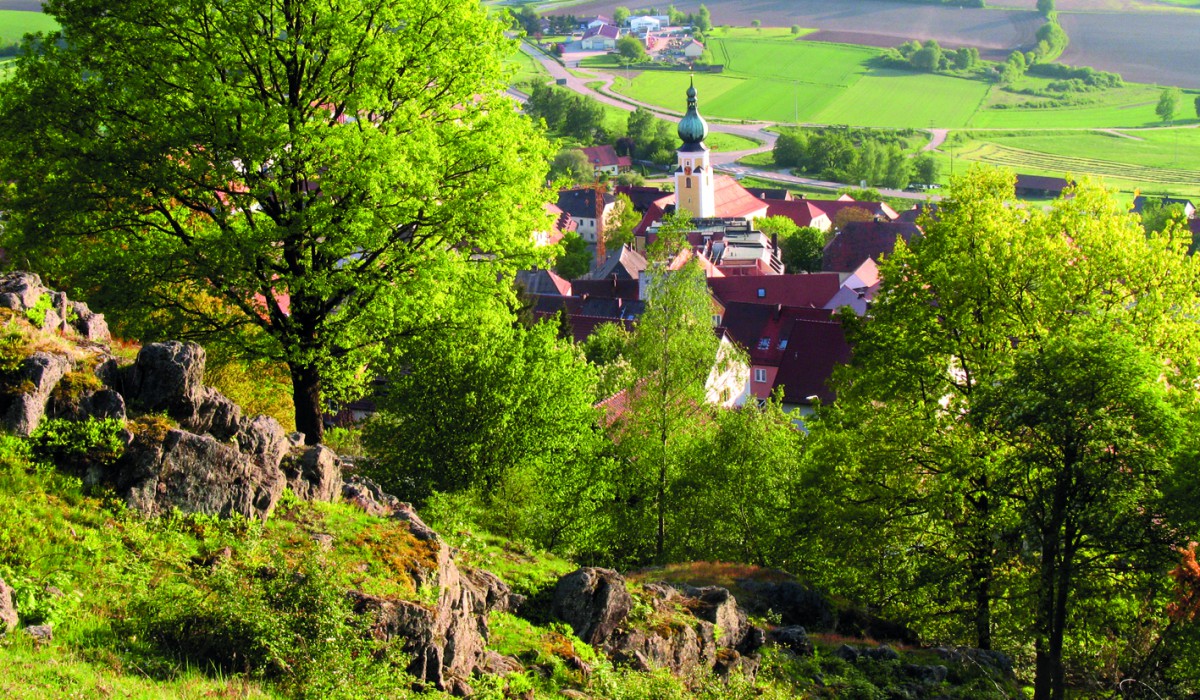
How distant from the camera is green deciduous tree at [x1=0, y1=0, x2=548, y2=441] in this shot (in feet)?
60.6

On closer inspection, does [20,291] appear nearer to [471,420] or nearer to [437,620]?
[437,620]

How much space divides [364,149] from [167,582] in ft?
27.6

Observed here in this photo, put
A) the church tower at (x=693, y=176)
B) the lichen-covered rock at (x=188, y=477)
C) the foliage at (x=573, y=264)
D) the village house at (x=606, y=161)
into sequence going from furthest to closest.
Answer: the village house at (x=606, y=161) < the church tower at (x=693, y=176) < the foliage at (x=573, y=264) < the lichen-covered rock at (x=188, y=477)

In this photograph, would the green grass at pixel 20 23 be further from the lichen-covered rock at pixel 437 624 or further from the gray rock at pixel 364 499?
the lichen-covered rock at pixel 437 624

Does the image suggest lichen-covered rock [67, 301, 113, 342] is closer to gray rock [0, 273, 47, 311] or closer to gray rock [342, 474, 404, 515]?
gray rock [0, 273, 47, 311]

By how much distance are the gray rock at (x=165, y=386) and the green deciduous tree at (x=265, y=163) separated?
4.38m

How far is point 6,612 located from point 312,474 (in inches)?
195

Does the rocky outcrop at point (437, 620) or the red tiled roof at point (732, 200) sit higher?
the rocky outcrop at point (437, 620)

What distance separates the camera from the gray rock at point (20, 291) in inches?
583

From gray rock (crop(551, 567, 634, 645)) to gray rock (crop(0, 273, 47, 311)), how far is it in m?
7.99

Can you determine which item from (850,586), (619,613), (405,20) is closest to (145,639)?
(619,613)

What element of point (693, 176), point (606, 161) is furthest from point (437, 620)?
point (606, 161)

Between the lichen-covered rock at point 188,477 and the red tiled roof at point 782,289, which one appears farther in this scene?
the red tiled roof at point 782,289

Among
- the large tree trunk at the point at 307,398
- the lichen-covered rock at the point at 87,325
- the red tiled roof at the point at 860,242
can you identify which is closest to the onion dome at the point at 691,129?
the red tiled roof at the point at 860,242
